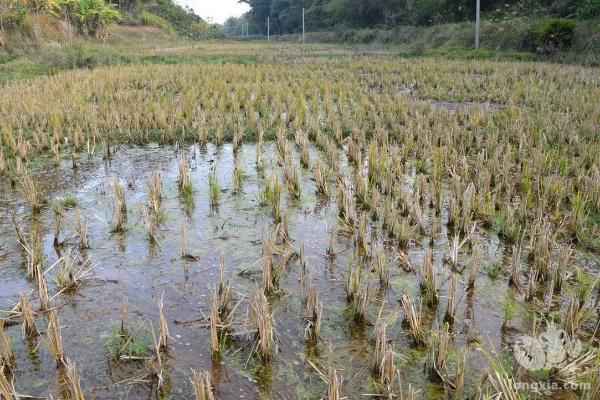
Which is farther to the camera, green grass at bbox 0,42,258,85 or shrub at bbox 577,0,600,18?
shrub at bbox 577,0,600,18

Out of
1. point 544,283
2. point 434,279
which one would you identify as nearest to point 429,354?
point 434,279

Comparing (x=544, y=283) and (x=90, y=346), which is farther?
(x=544, y=283)

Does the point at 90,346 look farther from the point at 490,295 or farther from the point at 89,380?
the point at 490,295

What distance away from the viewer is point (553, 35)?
19.0 m

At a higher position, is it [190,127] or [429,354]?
[190,127]

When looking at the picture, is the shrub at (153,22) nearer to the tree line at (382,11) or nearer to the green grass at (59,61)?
the tree line at (382,11)

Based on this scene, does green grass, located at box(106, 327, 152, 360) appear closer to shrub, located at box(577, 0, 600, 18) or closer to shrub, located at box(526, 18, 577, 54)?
shrub, located at box(526, 18, 577, 54)

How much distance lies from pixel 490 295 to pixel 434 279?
1.38 feet

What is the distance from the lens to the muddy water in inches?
97.7

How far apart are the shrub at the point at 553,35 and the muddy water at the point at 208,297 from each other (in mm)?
17964

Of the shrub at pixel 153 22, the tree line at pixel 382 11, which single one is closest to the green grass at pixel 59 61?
the tree line at pixel 382 11

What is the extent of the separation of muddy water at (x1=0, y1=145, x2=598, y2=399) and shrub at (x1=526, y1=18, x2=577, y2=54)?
1796cm

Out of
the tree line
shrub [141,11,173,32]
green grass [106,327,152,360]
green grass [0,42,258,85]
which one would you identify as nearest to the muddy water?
green grass [106,327,152,360]

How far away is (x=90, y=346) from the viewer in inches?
108
